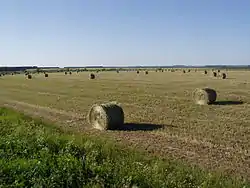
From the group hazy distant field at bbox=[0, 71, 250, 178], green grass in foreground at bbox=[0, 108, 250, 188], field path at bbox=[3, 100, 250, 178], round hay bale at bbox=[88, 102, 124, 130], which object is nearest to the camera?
green grass in foreground at bbox=[0, 108, 250, 188]

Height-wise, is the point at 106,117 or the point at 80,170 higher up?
the point at 80,170

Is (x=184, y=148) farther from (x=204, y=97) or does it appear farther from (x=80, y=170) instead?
(x=204, y=97)

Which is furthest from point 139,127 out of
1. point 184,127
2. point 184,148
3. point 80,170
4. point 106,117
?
point 80,170

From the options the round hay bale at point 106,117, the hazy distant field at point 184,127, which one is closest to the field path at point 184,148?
the hazy distant field at point 184,127

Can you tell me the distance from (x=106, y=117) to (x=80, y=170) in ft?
30.6

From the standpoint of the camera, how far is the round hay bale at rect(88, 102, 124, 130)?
17500mm

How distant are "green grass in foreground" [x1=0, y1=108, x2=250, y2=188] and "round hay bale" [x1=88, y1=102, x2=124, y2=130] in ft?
21.1

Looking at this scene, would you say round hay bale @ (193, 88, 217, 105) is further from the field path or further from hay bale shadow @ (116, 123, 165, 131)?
the field path

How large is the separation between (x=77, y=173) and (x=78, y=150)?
2453 mm

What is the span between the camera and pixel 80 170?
8.16 metres

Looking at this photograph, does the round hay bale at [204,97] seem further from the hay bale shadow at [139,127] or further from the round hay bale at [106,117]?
the round hay bale at [106,117]

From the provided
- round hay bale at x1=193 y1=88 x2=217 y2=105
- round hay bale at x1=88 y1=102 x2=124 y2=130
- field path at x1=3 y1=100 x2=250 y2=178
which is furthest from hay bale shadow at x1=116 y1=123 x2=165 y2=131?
round hay bale at x1=193 y1=88 x2=217 y2=105

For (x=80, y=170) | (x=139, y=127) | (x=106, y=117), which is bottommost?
(x=139, y=127)

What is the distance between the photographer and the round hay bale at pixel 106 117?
17500 mm
